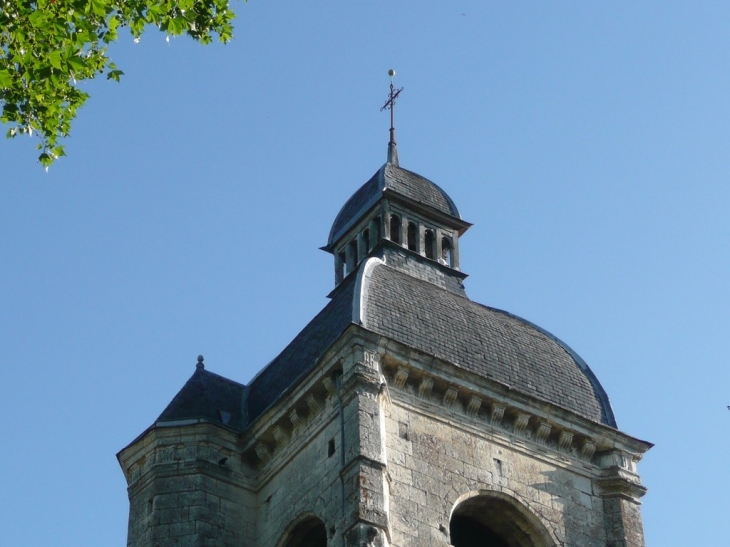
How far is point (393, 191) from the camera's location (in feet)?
107

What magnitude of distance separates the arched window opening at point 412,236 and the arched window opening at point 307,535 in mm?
7234

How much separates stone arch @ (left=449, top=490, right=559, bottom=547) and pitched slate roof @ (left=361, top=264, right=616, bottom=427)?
2139 millimetres

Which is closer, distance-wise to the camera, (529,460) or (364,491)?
(364,491)

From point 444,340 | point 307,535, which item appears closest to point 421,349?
point 444,340

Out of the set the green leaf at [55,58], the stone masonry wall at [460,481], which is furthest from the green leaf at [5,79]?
the stone masonry wall at [460,481]

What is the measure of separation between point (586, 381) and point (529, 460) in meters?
2.72

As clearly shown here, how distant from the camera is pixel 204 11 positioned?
17125 mm

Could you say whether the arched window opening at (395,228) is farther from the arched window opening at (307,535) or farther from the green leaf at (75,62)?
the green leaf at (75,62)

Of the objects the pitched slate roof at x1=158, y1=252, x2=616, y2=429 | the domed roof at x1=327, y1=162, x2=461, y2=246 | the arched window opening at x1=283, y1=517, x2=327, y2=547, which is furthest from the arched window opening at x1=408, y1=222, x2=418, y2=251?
the arched window opening at x1=283, y1=517, x2=327, y2=547

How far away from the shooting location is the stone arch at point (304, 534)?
86.8 feet

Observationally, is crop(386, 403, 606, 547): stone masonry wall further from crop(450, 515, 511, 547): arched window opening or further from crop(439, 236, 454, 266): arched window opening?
crop(439, 236, 454, 266): arched window opening

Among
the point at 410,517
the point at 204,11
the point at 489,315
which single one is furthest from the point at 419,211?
the point at 204,11

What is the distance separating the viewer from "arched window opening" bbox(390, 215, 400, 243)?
106ft

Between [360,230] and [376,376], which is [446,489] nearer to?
[376,376]
